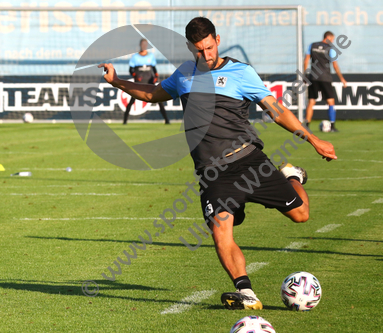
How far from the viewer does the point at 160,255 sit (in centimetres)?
672

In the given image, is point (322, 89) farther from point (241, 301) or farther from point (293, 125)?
point (241, 301)

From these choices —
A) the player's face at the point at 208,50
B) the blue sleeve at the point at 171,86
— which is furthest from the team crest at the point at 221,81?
the blue sleeve at the point at 171,86

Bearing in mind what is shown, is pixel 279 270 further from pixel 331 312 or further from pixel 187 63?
pixel 187 63

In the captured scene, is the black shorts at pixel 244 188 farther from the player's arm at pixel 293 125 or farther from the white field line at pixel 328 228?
the white field line at pixel 328 228

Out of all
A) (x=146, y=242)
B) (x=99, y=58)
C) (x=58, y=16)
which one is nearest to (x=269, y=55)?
(x=99, y=58)

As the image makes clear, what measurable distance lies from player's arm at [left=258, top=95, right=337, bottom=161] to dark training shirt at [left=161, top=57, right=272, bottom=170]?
0.11 meters

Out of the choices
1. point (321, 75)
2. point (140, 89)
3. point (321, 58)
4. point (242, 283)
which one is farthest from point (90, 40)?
point (242, 283)

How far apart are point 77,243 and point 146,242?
73cm

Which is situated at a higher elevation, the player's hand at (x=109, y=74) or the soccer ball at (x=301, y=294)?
the player's hand at (x=109, y=74)

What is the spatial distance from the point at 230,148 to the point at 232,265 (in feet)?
2.91

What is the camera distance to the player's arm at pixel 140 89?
18.8ft

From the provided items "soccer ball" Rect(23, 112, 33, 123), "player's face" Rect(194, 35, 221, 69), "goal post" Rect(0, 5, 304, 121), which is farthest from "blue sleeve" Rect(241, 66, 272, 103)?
"soccer ball" Rect(23, 112, 33, 123)

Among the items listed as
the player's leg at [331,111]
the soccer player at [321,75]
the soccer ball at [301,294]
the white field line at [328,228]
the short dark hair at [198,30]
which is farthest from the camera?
the soccer player at [321,75]

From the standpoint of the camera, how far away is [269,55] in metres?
26.6
